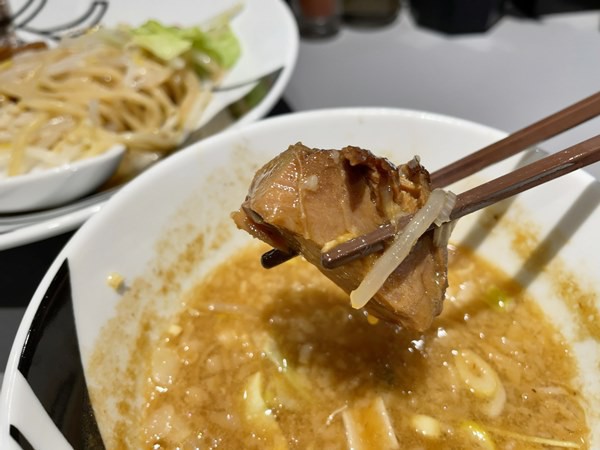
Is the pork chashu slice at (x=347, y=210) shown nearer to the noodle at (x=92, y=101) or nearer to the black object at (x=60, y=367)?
the black object at (x=60, y=367)

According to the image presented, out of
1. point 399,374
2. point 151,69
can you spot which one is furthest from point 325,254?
point 151,69

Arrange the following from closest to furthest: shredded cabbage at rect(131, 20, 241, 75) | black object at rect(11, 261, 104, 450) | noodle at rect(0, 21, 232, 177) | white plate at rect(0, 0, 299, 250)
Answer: black object at rect(11, 261, 104, 450), noodle at rect(0, 21, 232, 177), white plate at rect(0, 0, 299, 250), shredded cabbage at rect(131, 20, 241, 75)

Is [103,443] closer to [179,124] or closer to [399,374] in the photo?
[399,374]

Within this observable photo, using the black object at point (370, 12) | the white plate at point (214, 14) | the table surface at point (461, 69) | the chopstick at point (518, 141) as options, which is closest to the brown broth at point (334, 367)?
the chopstick at point (518, 141)

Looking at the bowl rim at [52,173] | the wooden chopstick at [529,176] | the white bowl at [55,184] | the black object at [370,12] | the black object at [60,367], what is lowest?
the black object at [370,12]

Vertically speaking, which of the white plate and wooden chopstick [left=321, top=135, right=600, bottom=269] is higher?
wooden chopstick [left=321, top=135, right=600, bottom=269]

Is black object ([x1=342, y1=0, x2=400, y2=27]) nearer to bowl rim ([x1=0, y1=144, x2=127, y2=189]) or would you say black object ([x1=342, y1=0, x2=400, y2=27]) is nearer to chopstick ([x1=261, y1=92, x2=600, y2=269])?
bowl rim ([x1=0, y1=144, x2=127, y2=189])

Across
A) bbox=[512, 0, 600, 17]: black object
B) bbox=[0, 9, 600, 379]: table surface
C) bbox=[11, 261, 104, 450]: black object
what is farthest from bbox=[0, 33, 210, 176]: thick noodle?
bbox=[512, 0, 600, 17]: black object

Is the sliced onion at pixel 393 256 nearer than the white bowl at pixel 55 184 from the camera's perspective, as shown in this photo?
Yes
